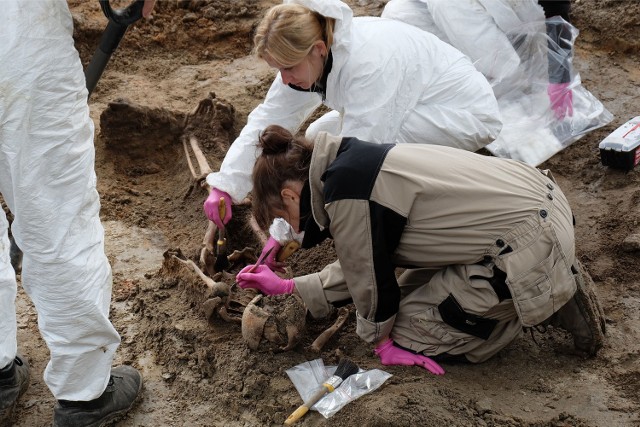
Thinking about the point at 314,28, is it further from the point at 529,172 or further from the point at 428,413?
the point at 428,413

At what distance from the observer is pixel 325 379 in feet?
11.2

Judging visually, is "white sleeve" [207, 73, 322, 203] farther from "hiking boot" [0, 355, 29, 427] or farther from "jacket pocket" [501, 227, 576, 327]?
"jacket pocket" [501, 227, 576, 327]

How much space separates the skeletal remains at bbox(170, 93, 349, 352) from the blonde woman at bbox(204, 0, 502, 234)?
23 cm

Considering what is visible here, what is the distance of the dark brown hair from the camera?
3.12m

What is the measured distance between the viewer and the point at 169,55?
6664 millimetres

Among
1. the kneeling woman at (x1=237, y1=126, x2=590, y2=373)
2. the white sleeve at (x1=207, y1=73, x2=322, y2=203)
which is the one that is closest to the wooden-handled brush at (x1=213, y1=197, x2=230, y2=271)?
the white sleeve at (x1=207, y1=73, x2=322, y2=203)

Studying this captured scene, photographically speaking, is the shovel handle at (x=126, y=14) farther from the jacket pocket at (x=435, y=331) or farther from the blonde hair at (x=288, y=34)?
the jacket pocket at (x=435, y=331)

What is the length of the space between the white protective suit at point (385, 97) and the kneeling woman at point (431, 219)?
0.69m

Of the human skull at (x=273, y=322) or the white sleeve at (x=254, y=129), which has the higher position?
the white sleeve at (x=254, y=129)

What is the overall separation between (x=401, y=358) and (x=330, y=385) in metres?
0.38

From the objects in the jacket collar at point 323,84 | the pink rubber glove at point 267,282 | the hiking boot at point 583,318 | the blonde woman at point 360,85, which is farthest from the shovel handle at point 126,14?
the hiking boot at point 583,318

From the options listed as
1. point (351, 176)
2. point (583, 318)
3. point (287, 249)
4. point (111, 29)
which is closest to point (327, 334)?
point (287, 249)

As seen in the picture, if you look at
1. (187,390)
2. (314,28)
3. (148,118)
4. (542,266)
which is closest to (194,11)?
(148,118)

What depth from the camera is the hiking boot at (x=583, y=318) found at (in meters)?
3.40
